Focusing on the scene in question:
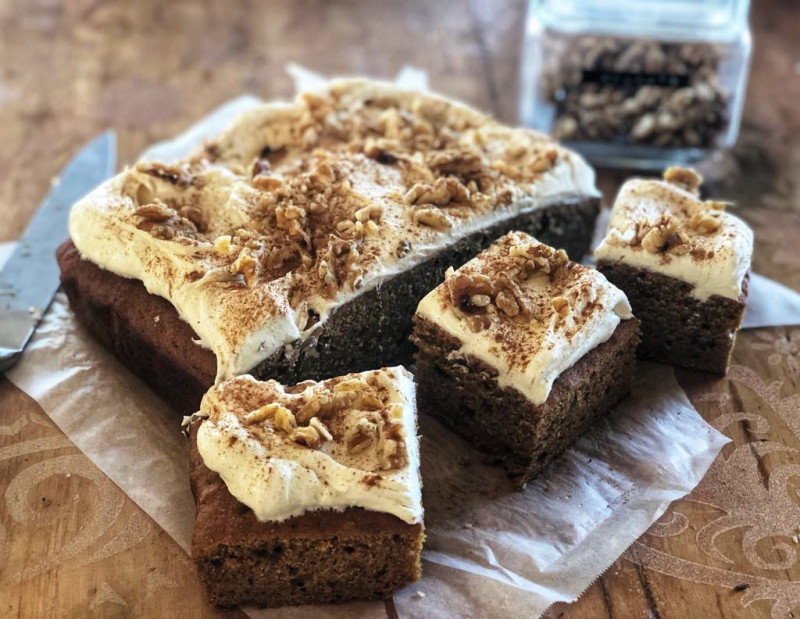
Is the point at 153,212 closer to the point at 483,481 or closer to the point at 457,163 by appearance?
the point at 457,163

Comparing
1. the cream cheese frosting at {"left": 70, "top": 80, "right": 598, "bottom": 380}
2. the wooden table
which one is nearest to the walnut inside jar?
the wooden table

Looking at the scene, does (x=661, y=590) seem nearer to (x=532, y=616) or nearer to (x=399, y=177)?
(x=532, y=616)

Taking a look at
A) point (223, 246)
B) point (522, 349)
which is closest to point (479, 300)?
point (522, 349)

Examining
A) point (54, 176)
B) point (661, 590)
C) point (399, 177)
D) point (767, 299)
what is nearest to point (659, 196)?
point (767, 299)

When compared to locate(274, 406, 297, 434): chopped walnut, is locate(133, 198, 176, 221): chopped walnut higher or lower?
higher

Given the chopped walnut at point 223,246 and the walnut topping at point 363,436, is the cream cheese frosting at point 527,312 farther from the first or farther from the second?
the chopped walnut at point 223,246

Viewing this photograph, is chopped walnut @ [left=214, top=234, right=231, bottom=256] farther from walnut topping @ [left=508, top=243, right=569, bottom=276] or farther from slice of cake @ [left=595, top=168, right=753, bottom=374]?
slice of cake @ [left=595, top=168, right=753, bottom=374]
